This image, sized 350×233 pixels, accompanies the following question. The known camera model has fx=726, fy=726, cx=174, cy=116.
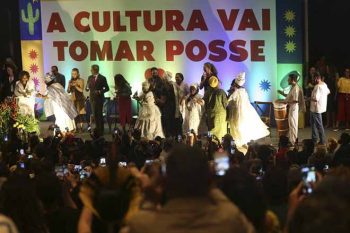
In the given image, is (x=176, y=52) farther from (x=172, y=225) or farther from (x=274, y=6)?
(x=172, y=225)

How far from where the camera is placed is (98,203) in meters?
3.53

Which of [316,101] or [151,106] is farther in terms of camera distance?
[151,106]

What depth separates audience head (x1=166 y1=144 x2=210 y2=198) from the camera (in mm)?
2777

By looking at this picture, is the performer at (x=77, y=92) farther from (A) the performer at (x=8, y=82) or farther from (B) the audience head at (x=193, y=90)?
(B) the audience head at (x=193, y=90)

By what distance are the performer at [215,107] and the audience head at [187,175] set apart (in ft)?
33.8

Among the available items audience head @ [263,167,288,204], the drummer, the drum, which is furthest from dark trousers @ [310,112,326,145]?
audience head @ [263,167,288,204]

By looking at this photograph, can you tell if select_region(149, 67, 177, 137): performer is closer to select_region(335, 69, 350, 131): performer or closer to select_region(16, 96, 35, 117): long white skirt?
select_region(16, 96, 35, 117): long white skirt

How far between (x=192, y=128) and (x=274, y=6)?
3.21 metres

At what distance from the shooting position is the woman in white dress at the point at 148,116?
45.1 feet

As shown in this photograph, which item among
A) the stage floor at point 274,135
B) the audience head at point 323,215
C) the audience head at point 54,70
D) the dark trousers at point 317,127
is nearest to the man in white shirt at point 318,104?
the dark trousers at point 317,127

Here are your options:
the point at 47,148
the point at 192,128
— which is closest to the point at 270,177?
the point at 47,148

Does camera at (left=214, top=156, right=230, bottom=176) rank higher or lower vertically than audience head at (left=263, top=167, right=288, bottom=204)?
higher

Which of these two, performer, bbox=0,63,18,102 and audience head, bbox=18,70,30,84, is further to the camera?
performer, bbox=0,63,18,102

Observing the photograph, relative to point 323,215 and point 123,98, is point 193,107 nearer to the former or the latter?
point 123,98
